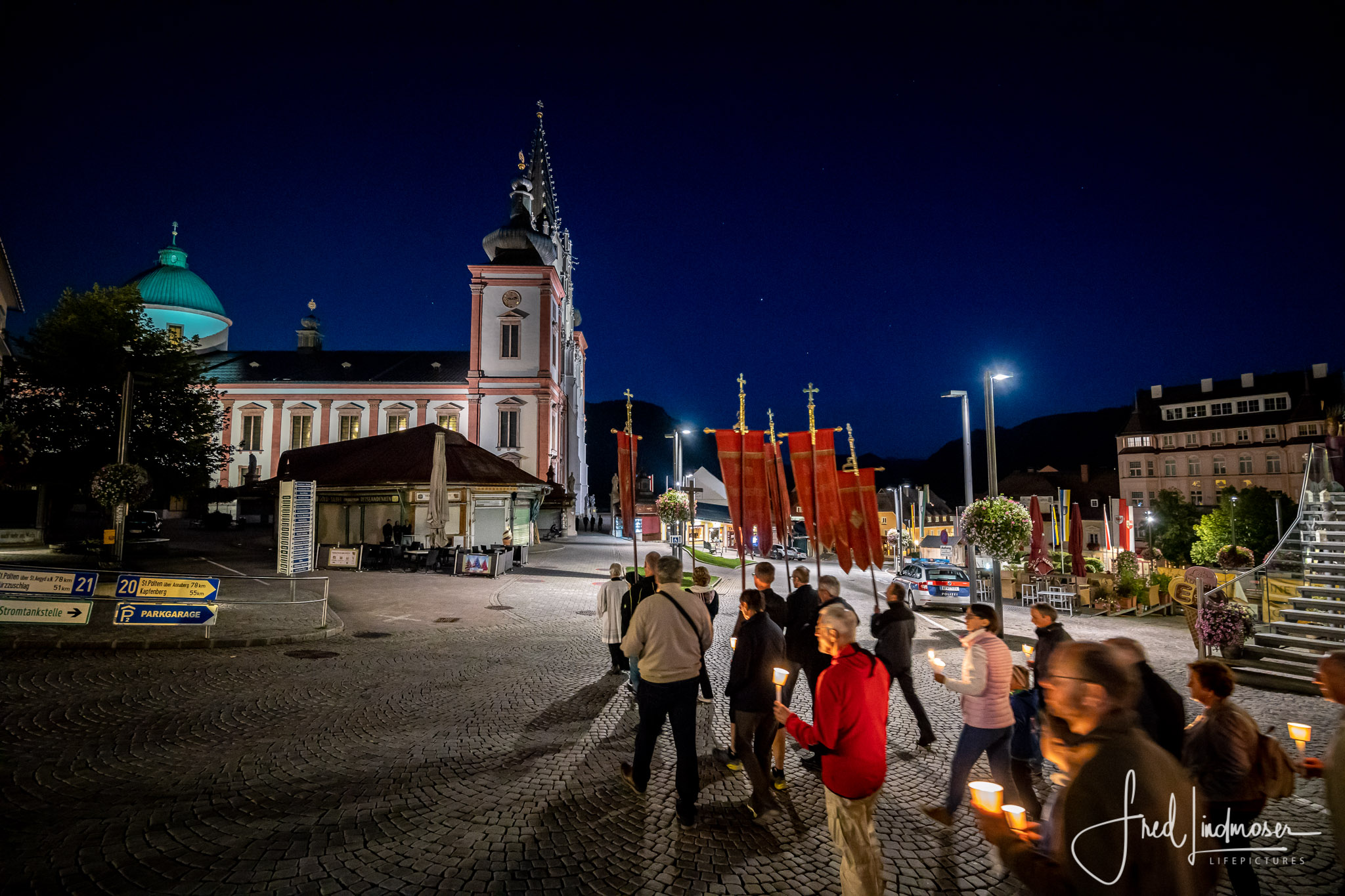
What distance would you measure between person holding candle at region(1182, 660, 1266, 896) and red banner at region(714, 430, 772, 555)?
456 inches

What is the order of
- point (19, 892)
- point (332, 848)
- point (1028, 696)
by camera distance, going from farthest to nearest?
point (1028, 696) → point (332, 848) → point (19, 892)

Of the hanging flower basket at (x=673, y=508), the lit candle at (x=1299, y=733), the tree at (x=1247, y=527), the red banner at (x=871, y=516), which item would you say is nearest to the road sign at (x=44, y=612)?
the lit candle at (x=1299, y=733)

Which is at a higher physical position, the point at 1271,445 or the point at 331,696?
the point at 1271,445

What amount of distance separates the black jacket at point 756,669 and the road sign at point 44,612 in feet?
37.5

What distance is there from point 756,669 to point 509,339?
44060 mm

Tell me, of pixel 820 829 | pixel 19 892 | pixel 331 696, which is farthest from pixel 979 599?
pixel 19 892

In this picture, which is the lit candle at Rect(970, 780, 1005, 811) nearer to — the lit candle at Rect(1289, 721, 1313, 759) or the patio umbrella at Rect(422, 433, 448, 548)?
the lit candle at Rect(1289, 721, 1313, 759)

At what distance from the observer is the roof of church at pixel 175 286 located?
59.0 metres

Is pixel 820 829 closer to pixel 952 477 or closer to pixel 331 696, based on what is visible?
pixel 331 696

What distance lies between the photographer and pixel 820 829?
191 inches

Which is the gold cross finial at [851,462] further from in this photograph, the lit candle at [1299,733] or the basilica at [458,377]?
the basilica at [458,377]

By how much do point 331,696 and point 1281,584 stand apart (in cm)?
1598

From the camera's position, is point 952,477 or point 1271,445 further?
point 952,477
